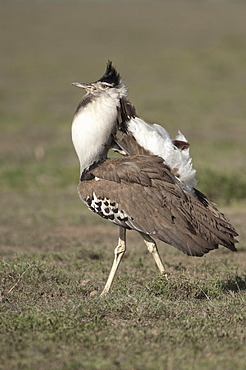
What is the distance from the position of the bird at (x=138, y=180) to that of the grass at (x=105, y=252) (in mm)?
388

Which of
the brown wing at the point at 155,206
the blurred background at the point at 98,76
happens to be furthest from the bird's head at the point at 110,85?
the blurred background at the point at 98,76

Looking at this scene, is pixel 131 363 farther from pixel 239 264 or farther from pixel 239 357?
pixel 239 264

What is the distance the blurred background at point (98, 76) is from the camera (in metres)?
9.98

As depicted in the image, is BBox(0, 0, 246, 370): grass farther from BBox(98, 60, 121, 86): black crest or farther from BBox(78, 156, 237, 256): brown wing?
BBox(98, 60, 121, 86): black crest

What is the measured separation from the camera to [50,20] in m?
44.4

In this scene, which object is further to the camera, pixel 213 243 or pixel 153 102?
pixel 153 102

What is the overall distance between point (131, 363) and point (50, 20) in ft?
139

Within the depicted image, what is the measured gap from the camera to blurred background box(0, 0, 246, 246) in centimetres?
998

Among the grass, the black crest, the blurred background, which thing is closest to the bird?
the black crest

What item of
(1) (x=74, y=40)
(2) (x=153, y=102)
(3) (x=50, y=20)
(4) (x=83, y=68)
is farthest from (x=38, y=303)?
(3) (x=50, y=20)

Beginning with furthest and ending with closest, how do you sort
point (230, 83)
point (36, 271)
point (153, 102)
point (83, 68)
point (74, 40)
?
point (74, 40) < point (83, 68) < point (230, 83) < point (153, 102) < point (36, 271)

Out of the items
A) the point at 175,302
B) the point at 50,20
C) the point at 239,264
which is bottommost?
the point at 50,20

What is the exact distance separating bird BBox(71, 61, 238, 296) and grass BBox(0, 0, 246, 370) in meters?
0.39

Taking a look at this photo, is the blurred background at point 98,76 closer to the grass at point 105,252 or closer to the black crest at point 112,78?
the grass at point 105,252
